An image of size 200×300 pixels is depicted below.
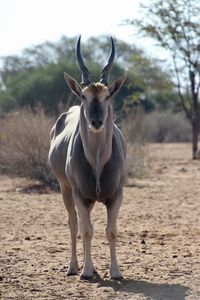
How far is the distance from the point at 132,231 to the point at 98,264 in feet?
8.90

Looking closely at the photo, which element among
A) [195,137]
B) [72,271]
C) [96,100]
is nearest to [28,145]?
[72,271]

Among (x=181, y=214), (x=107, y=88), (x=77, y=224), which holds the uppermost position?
(x=107, y=88)

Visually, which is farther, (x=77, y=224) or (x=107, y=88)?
(x=77, y=224)

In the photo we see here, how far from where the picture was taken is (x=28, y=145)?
19078 millimetres

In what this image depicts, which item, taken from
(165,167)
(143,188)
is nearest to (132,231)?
(143,188)

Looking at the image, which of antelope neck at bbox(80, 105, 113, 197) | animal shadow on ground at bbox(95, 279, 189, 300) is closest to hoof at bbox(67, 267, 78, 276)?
animal shadow on ground at bbox(95, 279, 189, 300)

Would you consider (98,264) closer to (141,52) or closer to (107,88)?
(107,88)

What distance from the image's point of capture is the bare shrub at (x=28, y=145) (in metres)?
18.7

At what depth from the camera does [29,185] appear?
18922 millimetres

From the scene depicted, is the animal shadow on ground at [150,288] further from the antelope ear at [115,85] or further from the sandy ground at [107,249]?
the antelope ear at [115,85]

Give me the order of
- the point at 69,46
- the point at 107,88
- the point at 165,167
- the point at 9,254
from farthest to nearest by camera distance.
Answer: the point at 69,46, the point at 165,167, the point at 9,254, the point at 107,88

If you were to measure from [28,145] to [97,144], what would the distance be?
10.6 m

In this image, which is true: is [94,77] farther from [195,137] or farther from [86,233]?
[86,233]

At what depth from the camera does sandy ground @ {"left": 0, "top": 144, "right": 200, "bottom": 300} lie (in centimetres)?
797
